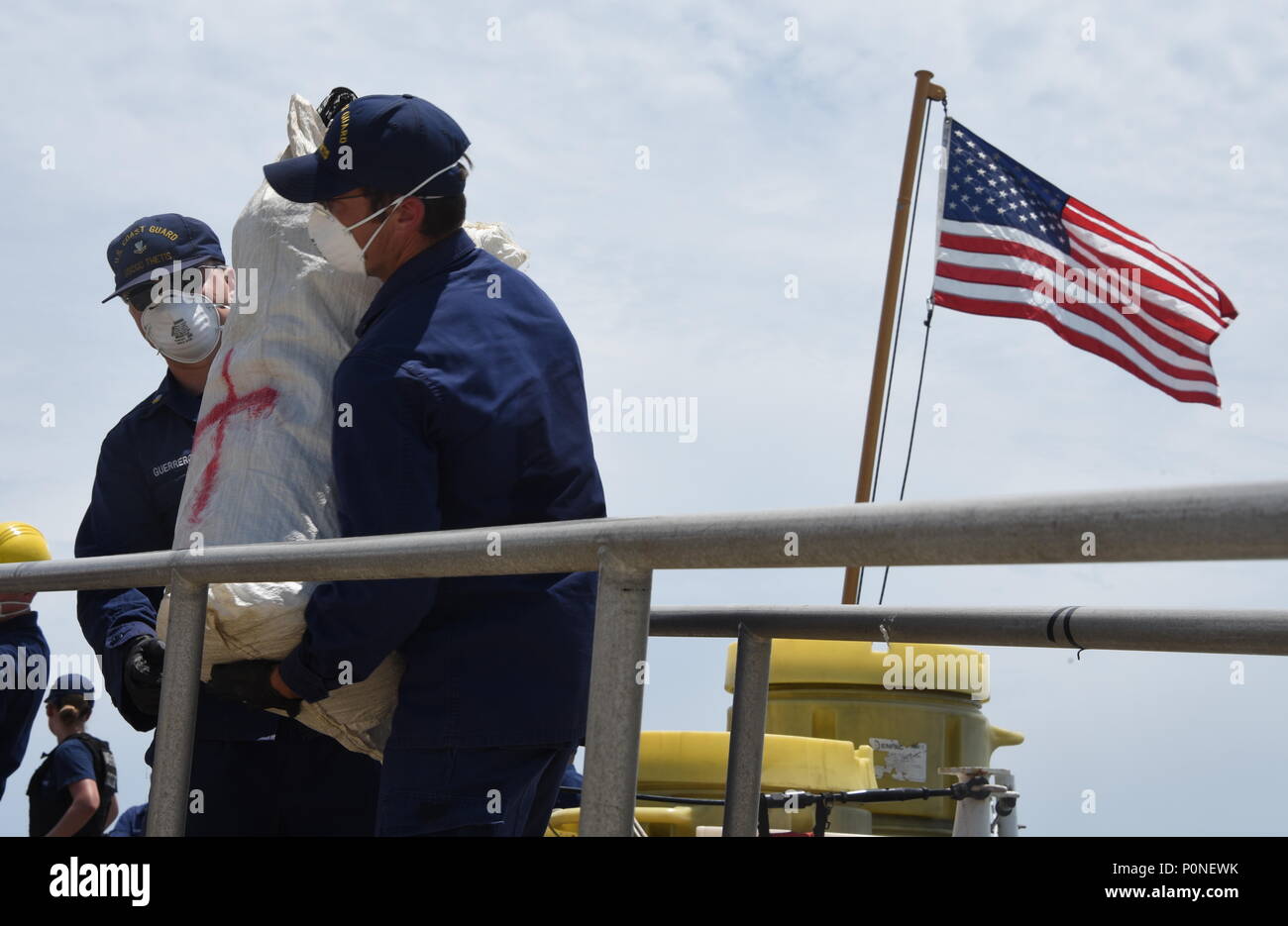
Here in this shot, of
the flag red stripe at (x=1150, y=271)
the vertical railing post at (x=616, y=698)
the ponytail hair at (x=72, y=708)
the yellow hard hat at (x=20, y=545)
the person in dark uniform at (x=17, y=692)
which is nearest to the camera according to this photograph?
the vertical railing post at (x=616, y=698)

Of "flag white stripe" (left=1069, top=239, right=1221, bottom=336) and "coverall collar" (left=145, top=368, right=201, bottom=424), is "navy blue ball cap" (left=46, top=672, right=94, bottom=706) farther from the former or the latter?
"flag white stripe" (left=1069, top=239, right=1221, bottom=336)

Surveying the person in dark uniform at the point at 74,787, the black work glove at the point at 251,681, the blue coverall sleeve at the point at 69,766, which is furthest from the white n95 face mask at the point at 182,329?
the blue coverall sleeve at the point at 69,766

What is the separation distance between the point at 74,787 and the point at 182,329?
427 cm

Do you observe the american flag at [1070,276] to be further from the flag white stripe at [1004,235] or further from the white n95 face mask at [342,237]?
the white n95 face mask at [342,237]

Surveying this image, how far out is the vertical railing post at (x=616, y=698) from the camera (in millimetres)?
1854

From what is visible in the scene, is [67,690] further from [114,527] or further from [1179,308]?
[1179,308]

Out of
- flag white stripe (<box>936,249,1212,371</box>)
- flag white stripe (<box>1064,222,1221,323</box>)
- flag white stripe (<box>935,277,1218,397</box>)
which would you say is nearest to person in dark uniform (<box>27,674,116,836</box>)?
flag white stripe (<box>936,249,1212,371</box>)

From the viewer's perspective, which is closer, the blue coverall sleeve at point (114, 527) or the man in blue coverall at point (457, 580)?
the man in blue coverall at point (457, 580)

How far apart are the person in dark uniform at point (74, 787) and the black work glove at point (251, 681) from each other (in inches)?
189

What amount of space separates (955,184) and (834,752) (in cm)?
655

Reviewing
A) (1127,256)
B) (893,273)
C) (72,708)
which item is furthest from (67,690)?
(1127,256)

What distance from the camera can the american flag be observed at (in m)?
9.20
